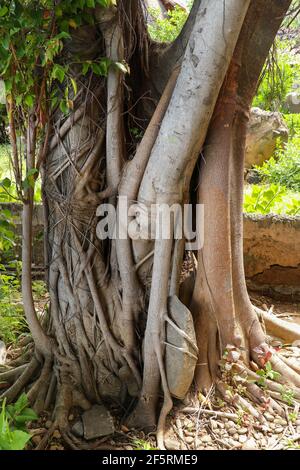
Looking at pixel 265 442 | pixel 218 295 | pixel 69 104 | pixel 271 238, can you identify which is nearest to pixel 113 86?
pixel 69 104

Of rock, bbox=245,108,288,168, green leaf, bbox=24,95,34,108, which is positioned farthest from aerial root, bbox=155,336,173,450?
rock, bbox=245,108,288,168

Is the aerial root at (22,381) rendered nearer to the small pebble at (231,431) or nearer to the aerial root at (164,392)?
the aerial root at (164,392)

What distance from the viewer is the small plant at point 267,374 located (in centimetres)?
267

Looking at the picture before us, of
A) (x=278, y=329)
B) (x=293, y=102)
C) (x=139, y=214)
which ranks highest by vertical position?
(x=293, y=102)

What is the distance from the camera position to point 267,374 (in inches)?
105

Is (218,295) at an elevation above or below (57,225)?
below

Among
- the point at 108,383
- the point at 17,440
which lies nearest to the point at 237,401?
the point at 108,383

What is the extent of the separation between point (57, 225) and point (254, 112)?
20.8ft

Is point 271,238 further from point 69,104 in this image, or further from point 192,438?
point 69,104

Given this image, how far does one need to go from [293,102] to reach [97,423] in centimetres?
1047

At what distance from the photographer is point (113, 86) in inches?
94.0

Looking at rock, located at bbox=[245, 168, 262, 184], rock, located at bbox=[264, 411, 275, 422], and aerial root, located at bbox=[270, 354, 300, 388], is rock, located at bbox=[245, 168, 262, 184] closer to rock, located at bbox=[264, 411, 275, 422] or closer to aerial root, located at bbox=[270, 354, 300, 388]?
aerial root, located at bbox=[270, 354, 300, 388]

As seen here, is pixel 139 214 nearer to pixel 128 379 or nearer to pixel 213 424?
pixel 128 379
